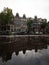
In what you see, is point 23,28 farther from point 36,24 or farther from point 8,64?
point 8,64

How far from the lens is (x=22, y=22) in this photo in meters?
88.3

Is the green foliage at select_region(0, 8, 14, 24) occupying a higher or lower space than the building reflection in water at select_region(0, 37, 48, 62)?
Answer: higher

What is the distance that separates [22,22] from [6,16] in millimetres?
32143

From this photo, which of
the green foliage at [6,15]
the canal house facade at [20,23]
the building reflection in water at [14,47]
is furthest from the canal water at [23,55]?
the canal house facade at [20,23]

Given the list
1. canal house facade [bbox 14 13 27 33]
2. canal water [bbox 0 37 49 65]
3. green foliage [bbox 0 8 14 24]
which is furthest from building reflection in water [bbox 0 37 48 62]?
canal house facade [bbox 14 13 27 33]

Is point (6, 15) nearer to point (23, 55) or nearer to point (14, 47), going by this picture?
point (14, 47)

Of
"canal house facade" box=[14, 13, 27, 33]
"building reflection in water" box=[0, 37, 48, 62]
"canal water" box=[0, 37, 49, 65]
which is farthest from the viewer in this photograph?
"canal house facade" box=[14, 13, 27, 33]

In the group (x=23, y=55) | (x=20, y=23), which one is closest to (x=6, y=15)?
(x=20, y=23)

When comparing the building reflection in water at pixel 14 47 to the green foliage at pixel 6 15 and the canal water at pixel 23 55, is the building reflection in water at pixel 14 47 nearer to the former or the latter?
the canal water at pixel 23 55

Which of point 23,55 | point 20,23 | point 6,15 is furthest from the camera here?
point 20,23

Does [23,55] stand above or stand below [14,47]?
below

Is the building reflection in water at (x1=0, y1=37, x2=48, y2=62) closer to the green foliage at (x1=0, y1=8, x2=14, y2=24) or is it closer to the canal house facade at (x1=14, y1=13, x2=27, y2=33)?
the green foliage at (x1=0, y1=8, x2=14, y2=24)

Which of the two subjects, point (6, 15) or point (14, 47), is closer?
point (14, 47)

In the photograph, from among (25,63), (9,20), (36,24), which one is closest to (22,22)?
(36,24)
